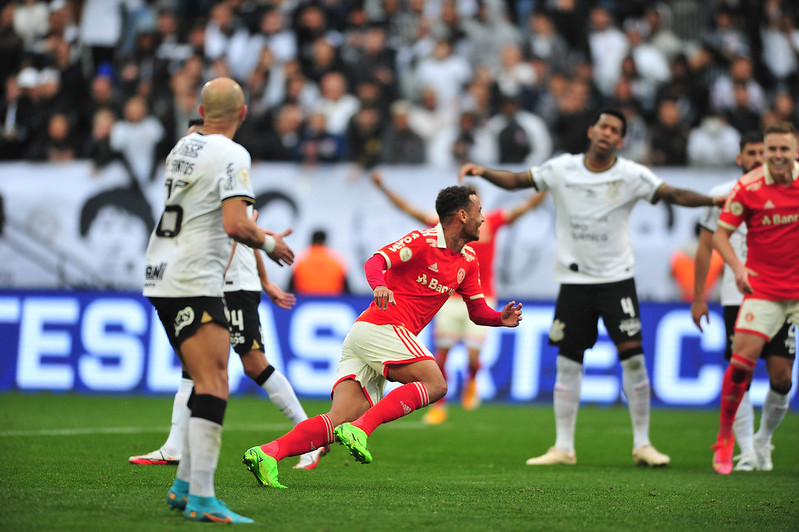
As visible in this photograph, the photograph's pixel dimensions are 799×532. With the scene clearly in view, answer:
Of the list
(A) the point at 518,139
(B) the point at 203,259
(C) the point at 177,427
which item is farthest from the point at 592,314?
(A) the point at 518,139

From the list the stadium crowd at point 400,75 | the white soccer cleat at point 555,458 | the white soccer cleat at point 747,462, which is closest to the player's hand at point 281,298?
the white soccer cleat at point 555,458

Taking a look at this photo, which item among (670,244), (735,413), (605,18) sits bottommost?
(735,413)

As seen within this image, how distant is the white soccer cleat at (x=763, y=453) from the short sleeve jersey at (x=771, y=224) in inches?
54.8

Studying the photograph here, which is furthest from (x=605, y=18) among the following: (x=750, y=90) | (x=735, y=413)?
(x=735, y=413)

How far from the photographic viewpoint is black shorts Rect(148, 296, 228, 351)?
565 cm

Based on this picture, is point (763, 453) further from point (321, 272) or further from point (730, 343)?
point (321, 272)

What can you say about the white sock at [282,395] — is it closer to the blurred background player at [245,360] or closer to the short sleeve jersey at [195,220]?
the blurred background player at [245,360]

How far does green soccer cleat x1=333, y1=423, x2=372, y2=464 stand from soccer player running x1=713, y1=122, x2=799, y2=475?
3.46 meters

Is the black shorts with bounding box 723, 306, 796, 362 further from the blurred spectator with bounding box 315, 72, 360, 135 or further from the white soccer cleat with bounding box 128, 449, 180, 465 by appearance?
the blurred spectator with bounding box 315, 72, 360, 135

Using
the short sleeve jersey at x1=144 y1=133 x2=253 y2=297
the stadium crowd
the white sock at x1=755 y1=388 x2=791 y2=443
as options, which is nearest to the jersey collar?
the white sock at x1=755 y1=388 x2=791 y2=443

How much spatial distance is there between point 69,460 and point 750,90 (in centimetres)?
1427

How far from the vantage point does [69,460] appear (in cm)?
809

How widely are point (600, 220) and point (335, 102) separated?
30.3 ft

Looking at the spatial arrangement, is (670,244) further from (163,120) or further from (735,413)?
(163,120)
